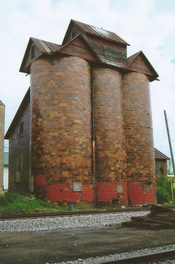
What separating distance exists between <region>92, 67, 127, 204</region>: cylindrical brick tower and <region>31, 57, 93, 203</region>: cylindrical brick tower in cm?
82

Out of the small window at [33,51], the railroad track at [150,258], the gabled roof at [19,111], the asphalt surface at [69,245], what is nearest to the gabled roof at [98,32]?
the small window at [33,51]

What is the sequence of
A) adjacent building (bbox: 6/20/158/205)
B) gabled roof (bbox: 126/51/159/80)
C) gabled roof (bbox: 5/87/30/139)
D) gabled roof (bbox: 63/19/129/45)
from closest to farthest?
adjacent building (bbox: 6/20/158/205), gabled roof (bbox: 63/19/129/45), gabled roof (bbox: 126/51/159/80), gabled roof (bbox: 5/87/30/139)

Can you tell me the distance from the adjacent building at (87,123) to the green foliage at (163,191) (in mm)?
2698

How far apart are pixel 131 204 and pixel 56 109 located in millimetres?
8909

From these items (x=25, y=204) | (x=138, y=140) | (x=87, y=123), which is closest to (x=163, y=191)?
(x=138, y=140)

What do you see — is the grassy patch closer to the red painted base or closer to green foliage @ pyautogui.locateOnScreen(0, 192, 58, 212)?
green foliage @ pyautogui.locateOnScreen(0, 192, 58, 212)

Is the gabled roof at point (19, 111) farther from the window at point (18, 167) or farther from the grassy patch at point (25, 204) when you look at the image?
the grassy patch at point (25, 204)

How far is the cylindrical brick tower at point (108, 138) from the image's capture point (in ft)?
68.6

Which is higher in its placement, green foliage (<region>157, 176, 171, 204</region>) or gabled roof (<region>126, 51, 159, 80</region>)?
gabled roof (<region>126, 51, 159, 80</region>)

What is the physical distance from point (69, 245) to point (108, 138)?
1537 cm

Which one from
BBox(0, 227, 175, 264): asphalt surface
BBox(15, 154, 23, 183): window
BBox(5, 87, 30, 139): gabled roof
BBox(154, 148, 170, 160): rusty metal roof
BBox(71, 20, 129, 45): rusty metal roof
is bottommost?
BBox(0, 227, 175, 264): asphalt surface

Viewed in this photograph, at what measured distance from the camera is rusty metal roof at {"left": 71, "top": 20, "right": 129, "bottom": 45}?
79.2 ft

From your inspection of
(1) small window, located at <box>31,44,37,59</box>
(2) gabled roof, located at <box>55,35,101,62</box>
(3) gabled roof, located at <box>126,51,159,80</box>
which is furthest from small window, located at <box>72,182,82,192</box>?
(3) gabled roof, located at <box>126,51,159,80</box>

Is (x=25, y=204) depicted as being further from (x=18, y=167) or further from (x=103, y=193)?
(x=18, y=167)
